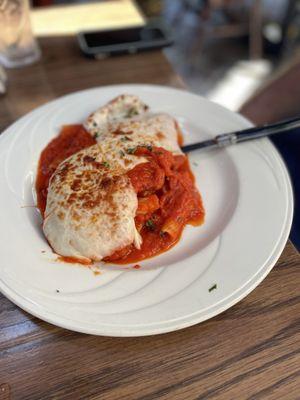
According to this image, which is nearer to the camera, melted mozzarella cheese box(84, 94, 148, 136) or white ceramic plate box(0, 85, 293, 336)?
white ceramic plate box(0, 85, 293, 336)

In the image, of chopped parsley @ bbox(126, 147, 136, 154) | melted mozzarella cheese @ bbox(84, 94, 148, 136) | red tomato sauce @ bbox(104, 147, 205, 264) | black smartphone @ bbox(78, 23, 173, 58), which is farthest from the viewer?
black smartphone @ bbox(78, 23, 173, 58)

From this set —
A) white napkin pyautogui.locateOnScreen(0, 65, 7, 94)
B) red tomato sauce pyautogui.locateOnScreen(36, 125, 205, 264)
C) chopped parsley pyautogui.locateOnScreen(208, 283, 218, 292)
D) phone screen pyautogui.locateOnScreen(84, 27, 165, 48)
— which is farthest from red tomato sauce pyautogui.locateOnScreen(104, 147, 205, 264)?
phone screen pyautogui.locateOnScreen(84, 27, 165, 48)

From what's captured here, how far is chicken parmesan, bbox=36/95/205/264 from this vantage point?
112cm

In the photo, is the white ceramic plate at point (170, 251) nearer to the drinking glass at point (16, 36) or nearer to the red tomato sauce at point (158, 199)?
the red tomato sauce at point (158, 199)

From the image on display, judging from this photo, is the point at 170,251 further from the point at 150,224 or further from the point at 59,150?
the point at 59,150

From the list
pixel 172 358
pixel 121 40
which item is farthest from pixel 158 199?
pixel 121 40

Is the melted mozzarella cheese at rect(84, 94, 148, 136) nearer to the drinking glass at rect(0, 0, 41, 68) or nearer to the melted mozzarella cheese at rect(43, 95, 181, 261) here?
the melted mozzarella cheese at rect(43, 95, 181, 261)

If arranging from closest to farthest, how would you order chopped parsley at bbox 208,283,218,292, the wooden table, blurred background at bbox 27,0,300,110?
the wooden table
chopped parsley at bbox 208,283,218,292
blurred background at bbox 27,0,300,110

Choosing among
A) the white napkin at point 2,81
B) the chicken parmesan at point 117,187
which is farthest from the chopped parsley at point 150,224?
the white napkin at point 2,81

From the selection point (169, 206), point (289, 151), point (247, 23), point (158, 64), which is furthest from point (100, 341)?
point (247, 23)

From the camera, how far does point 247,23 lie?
431cm

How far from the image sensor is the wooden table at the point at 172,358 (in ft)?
3.02

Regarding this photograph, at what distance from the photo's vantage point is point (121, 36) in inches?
79.9

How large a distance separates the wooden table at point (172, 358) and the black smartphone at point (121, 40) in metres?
1.38
